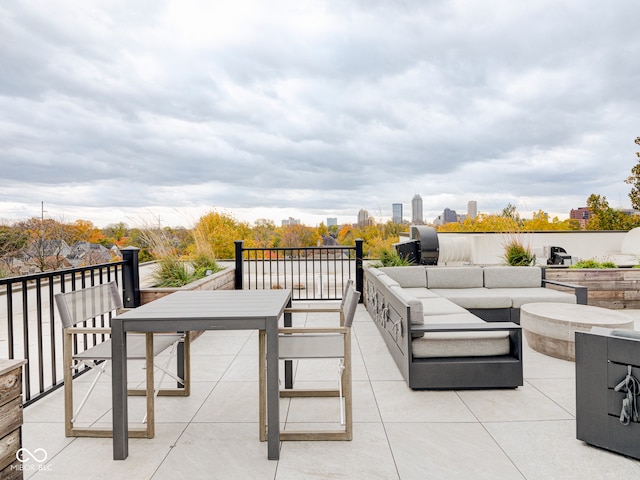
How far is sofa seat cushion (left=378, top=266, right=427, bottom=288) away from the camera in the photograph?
5.43 metres

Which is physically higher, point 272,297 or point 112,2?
point 112,2

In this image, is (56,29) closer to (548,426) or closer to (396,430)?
(396,430)

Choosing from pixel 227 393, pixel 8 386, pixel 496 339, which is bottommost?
pixel 227 393

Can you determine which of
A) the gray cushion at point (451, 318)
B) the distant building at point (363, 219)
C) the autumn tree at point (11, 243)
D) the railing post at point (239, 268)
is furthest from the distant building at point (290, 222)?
the gray cushion at point (451, 318)

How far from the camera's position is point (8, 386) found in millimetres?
1483

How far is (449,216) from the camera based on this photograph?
16531 millimetres

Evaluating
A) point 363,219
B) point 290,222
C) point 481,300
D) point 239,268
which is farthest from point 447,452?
point 290,222

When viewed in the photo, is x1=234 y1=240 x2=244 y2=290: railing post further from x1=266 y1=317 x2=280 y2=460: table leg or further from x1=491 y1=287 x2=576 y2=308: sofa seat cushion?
x1=266 y1=317 x2=280 y2=460: table leg

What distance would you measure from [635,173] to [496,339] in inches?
655

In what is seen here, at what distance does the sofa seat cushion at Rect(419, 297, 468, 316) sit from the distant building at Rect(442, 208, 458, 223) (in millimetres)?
12069

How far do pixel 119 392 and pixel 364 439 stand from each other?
141 cm

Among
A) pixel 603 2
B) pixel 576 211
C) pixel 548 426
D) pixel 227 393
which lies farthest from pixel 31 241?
pixel 576 211

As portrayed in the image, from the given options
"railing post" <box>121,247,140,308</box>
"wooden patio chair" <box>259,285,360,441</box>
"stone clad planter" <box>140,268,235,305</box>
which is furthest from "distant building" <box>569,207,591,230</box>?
"railing post" <box>121,247,140,308</box>
